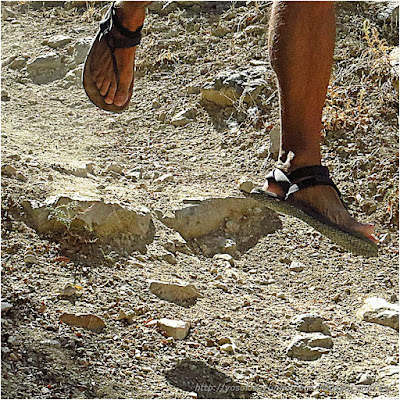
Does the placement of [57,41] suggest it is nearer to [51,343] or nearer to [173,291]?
[173,291]

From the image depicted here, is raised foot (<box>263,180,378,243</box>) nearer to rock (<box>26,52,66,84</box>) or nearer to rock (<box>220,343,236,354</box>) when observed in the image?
rock (<box>220,343,236,354</box>)

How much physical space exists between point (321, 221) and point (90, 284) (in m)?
1.03

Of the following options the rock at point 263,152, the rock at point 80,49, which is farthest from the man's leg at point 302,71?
the rock at point 80,49

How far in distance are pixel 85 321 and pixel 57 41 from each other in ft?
11.1

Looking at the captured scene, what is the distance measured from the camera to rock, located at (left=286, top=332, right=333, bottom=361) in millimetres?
2621

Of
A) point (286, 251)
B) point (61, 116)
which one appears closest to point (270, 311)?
point (286, 251)

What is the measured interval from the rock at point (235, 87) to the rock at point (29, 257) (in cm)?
201

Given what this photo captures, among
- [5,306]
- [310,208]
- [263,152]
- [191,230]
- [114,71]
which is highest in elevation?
[114,71]

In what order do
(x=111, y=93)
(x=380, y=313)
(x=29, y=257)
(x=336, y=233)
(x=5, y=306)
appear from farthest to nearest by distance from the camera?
(x=380, y=313)
(x=111, y=93)
(x=29, y=257)
(x=5, y=306)
(x=336, y=233)

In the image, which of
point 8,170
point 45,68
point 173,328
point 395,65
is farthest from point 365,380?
point 45,68

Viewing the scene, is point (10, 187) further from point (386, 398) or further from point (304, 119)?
point (386, 398)

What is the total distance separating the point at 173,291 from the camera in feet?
9.06

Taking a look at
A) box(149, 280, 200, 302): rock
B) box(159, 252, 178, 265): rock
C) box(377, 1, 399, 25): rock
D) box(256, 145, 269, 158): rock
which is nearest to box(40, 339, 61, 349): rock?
box(149, 280, 200, 302): rock

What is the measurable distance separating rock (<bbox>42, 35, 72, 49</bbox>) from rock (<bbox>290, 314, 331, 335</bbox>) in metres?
3.34
